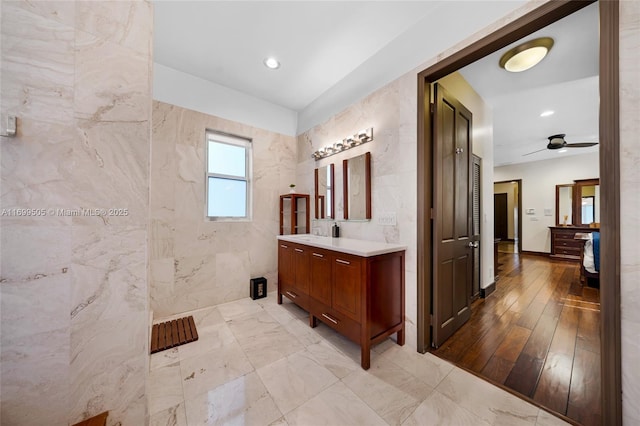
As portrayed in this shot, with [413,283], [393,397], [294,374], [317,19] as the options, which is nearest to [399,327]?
[413,283]

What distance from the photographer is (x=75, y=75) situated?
97 centimetres

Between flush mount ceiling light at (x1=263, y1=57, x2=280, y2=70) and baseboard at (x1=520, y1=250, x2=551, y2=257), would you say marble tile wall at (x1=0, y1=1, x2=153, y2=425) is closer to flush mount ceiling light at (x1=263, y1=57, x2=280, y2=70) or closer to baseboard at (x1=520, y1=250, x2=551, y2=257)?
flush mount ceiling light at (x1=263, y1=57, x2=280, y2=70)

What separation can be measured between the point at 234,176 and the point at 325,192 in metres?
1.40

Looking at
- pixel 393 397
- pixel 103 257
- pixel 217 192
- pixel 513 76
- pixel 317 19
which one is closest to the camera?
pixel 103 257

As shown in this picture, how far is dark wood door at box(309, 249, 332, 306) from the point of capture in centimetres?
209

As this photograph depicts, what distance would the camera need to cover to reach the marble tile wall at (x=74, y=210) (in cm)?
87

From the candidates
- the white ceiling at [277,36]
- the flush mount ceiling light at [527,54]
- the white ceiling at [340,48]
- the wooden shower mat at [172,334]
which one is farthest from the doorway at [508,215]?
the wooden shower mat at [172,334]

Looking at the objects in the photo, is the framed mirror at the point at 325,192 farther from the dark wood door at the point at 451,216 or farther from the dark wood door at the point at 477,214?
the dark wood door at the point at 477,214

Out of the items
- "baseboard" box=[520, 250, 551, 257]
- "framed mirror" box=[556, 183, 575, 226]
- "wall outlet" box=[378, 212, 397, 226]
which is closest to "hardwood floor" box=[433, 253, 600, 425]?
"wall outlet" box=[378, 212, 397, 226]

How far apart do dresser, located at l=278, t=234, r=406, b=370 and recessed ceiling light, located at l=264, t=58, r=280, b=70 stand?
7.10 feet

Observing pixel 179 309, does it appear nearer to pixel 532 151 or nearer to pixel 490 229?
pixel 490 229

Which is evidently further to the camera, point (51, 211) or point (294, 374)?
point (294, 374)

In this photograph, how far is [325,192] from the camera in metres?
3.11

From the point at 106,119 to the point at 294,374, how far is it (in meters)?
2.01
